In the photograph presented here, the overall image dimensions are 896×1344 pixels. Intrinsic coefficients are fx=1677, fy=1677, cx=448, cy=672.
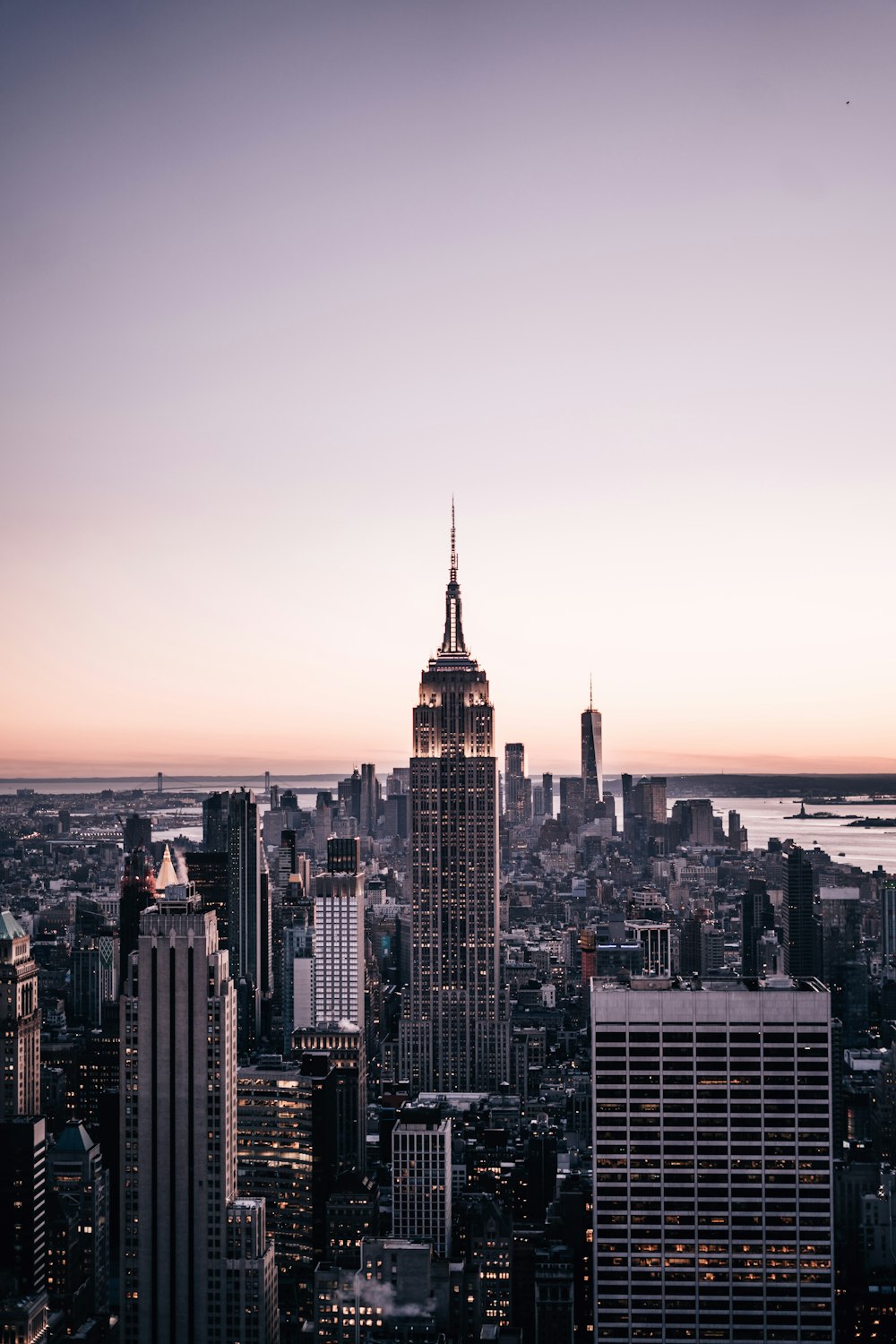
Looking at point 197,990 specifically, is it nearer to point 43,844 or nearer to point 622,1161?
point 43,844

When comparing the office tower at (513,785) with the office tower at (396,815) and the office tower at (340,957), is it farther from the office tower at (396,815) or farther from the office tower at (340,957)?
the office tower at (340,957)

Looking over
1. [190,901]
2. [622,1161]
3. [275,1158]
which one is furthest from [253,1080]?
[622,1161]

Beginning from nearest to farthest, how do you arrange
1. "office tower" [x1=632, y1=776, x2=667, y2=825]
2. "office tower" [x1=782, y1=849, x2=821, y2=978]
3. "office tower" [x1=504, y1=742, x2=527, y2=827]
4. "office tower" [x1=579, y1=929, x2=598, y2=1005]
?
"office tower" [x1=782, y1=849, x2=821, y2=978], "office tower" [x1=632, y1=776, x2=667, y2=825], "office tower" [x1=579, y1=929, x2=598, y2=1005], "office tower" [x1=504, y1=742, x2=527, y2=827]

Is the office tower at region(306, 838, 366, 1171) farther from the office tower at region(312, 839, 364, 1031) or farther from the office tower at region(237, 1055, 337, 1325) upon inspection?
the office tower at region(237, 1055, 337, 1325)

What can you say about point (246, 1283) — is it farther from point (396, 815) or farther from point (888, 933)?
point (396, 815)

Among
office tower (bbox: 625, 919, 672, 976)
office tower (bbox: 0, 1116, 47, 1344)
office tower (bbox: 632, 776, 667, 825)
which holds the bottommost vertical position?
office tower (bbox: 0, 1116, 47, 1344)

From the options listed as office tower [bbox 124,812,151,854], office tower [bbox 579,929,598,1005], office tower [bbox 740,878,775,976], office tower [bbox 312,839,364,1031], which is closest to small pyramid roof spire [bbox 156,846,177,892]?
office tower [bbox 124,812,151,854]
